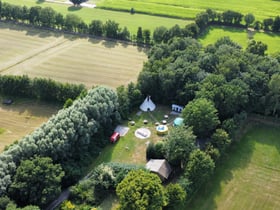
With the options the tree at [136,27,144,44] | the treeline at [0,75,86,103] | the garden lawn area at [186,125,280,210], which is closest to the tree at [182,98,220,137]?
the garden lawn area at [186,125,280,210]

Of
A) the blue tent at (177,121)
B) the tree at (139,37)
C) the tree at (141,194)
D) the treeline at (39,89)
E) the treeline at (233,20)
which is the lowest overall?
the tree at (141,194)

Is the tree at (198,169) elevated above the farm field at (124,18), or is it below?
below

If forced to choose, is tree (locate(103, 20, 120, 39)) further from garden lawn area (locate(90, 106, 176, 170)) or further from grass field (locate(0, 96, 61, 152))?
garden lawn area (locate(90, 106, 176, 170))

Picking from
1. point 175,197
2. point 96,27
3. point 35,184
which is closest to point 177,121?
point 175,197

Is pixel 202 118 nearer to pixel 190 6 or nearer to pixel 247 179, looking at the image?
pixel 247 179

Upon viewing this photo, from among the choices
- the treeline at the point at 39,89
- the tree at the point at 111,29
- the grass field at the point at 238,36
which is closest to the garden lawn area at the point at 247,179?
the treeline at the point at 39,89

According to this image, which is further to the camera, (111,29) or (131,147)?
(111,29)

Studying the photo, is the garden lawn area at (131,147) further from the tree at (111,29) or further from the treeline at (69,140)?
the tree at (111,29)
